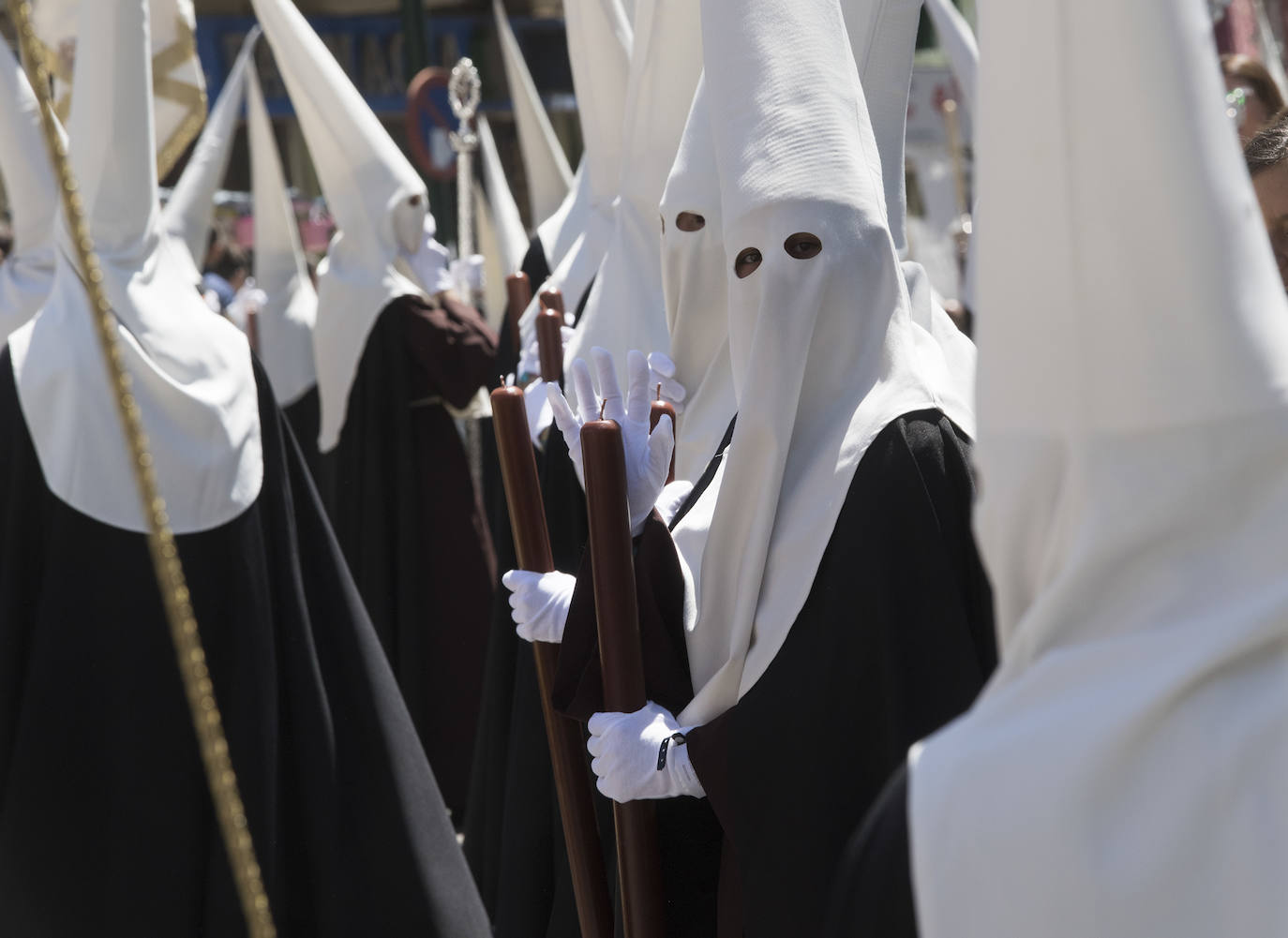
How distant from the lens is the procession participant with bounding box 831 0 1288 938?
Answer: 108cm

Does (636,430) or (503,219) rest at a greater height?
(503,219)

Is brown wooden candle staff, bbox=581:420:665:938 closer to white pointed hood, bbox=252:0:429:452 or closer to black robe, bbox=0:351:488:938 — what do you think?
black robe, bbox=0:351:488:938

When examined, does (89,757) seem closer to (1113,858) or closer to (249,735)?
(249,735)

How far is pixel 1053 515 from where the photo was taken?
1.17m

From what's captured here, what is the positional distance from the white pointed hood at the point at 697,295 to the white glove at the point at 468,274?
142 inches

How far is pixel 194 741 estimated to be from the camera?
2867 mm

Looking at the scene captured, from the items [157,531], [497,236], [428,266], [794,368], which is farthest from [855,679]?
[497,236]

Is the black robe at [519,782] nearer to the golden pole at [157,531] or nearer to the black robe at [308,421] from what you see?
the golden pole at [157,531]

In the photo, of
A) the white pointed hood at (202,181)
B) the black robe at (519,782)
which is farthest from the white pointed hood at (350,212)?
the black robe at (519,782)

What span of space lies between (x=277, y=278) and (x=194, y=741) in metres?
5.14

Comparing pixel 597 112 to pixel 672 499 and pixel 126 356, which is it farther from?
pixel 672 499

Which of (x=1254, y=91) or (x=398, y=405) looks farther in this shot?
(x=398, y=405)

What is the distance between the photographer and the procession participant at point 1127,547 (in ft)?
3.54

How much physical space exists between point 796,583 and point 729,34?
0.91 meters
